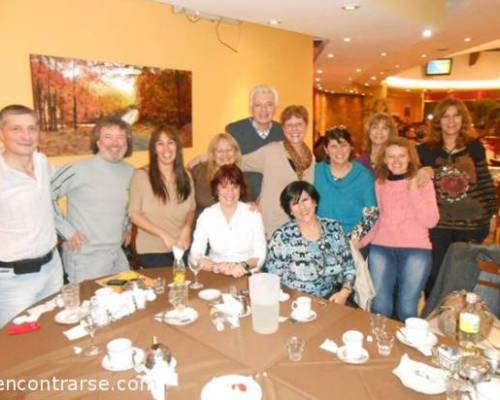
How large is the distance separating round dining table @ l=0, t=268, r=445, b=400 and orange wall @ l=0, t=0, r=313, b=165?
101 inches

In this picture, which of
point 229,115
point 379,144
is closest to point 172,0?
point 229,115

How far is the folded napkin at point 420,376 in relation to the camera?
4.03 feet

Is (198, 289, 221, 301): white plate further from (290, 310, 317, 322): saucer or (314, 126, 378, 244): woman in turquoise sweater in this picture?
(314, 126, 378, 244): woman in turquoise sweater

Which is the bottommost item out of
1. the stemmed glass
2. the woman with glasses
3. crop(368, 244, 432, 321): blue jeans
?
crop(368, 244, 432, 321): blue jeans

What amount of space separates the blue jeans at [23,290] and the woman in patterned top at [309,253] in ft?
3.88

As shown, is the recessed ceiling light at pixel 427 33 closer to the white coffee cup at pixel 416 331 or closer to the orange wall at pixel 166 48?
the orange wall at pixel 166 48

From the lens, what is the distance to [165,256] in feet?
8.84

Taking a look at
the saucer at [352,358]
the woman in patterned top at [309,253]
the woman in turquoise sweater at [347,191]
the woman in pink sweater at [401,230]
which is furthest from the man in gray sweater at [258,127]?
the saucer at [352,358]

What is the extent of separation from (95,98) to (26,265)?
216cm

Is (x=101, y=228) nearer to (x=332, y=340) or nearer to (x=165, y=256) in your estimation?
(x=165, y=256)

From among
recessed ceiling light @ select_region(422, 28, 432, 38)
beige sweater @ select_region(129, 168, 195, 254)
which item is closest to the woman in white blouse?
beige sweater @ select_region(129, 168, 195, 254)

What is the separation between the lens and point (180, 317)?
→ 1668 mm

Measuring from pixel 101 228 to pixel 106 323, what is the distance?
1031mm

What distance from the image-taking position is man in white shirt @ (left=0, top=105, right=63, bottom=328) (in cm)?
208
